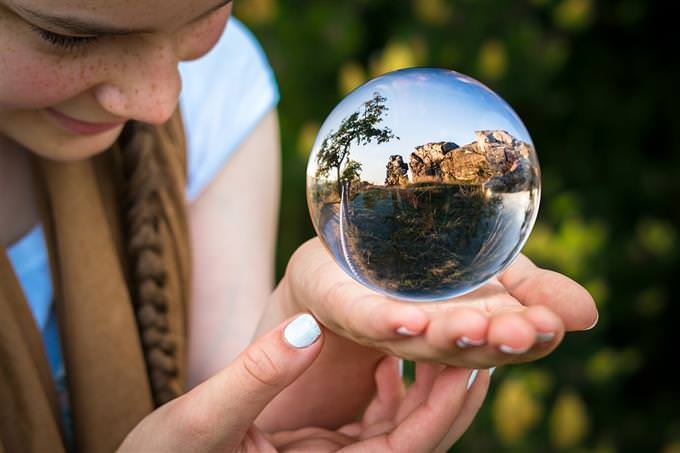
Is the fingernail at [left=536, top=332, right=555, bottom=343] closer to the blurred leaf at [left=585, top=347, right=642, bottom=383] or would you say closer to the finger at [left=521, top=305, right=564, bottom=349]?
the finger at [left=521, top=305, right=564, bottom=349]

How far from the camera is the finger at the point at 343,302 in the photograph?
3.35ft

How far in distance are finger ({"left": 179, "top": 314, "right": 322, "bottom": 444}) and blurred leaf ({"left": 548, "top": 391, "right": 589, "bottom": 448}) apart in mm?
1379

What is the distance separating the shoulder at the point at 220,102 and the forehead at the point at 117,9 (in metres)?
0.65

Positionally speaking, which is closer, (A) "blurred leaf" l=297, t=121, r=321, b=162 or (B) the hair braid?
A: (B) the hair braid

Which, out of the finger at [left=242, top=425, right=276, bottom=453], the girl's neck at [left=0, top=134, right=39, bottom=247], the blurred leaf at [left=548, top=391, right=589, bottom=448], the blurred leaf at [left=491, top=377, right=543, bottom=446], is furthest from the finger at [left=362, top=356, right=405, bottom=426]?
the blurred leaf at [left=548, top=391, right=589, bottom=448]

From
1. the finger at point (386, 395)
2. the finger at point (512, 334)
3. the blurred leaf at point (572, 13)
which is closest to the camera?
the finger at point (512, 334)

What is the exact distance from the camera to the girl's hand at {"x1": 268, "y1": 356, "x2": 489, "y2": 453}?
118cm

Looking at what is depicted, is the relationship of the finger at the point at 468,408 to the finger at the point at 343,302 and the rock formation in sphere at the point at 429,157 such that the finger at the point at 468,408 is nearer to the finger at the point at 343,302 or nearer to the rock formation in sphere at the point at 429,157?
the finger at the point at 343,302

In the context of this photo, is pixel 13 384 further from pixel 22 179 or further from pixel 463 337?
pixel 463 337

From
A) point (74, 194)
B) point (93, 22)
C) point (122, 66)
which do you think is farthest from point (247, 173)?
point (93, 22)

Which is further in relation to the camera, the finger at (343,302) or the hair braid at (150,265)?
the hair braid at (150,265)

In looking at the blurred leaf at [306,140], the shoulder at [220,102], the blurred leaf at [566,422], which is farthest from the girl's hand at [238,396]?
the blurred leaf at [566,422]

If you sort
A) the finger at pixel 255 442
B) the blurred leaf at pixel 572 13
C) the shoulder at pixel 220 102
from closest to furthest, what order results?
the finger at pixel 255 442, the shoulder at pixel 220 102, the blurred leaf at pixel 572 13

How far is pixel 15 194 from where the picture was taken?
5.47 feet
